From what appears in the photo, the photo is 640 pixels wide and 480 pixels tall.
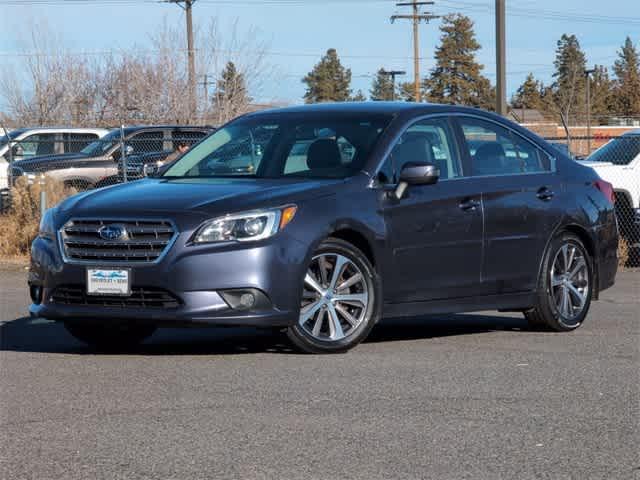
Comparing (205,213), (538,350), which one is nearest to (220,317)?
(205,213)

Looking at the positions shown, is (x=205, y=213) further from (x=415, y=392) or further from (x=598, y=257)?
(x=598, y=257)

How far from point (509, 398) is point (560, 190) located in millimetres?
3523

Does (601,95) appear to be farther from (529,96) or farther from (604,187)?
(604,187)

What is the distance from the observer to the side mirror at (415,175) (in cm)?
899

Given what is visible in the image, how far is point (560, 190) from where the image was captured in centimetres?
1032

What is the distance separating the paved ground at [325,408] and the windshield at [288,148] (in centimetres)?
118

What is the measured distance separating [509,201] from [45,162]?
16.5m

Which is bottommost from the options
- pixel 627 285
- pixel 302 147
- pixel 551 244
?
pixel 627 285

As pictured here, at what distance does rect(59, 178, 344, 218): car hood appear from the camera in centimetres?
838

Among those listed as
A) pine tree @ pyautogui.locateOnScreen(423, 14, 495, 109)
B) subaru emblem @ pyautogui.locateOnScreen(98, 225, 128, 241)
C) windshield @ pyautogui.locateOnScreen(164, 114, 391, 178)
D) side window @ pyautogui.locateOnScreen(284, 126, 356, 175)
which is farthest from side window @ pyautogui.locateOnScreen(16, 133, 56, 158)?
pine tree @ pyautogui.locateOnScreen(423, 14, 495, 109)

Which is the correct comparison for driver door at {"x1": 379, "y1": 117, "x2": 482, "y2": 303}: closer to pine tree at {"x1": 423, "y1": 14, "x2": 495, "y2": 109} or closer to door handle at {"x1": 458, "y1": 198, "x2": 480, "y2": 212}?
door handle at {"x1": 458, "y1": 198, "x2": 480, "y2": 212}

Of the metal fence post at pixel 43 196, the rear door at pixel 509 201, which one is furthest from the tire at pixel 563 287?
the metal fence post at pixel 43 196

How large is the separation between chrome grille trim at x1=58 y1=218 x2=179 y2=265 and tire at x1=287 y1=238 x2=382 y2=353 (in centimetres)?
92

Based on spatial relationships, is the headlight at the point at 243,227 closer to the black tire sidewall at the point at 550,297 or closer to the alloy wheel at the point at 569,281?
the black tire sidewall at the point at 550,297
